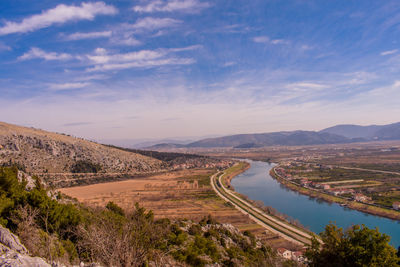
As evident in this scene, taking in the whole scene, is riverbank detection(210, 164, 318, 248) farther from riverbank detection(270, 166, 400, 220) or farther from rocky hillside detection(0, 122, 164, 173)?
rocky hillside detection(0, 122, 164, 173)

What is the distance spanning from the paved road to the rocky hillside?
38.3 metres

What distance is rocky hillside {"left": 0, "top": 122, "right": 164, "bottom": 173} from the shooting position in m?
45.8

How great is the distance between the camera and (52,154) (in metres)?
54.4

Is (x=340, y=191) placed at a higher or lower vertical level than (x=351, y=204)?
higher

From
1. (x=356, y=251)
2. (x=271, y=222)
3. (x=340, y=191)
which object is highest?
(x=356, y=251)

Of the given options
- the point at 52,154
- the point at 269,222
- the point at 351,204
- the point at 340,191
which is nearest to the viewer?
the point at 269,222

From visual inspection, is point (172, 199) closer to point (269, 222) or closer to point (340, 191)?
point (269, 222)

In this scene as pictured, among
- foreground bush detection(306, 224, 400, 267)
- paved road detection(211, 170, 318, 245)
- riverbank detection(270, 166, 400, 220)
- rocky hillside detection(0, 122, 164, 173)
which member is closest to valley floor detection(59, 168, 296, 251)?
paved road detection(211, 170, 318, 245)

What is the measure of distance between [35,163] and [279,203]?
5191 cm

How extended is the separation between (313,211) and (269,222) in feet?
40.8

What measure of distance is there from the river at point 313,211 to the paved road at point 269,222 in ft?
14.9

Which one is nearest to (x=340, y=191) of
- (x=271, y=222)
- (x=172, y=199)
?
(x=271, y=222)

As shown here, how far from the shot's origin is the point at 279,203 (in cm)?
4247

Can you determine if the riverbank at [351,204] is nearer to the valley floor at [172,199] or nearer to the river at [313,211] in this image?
the river at [313,211]
